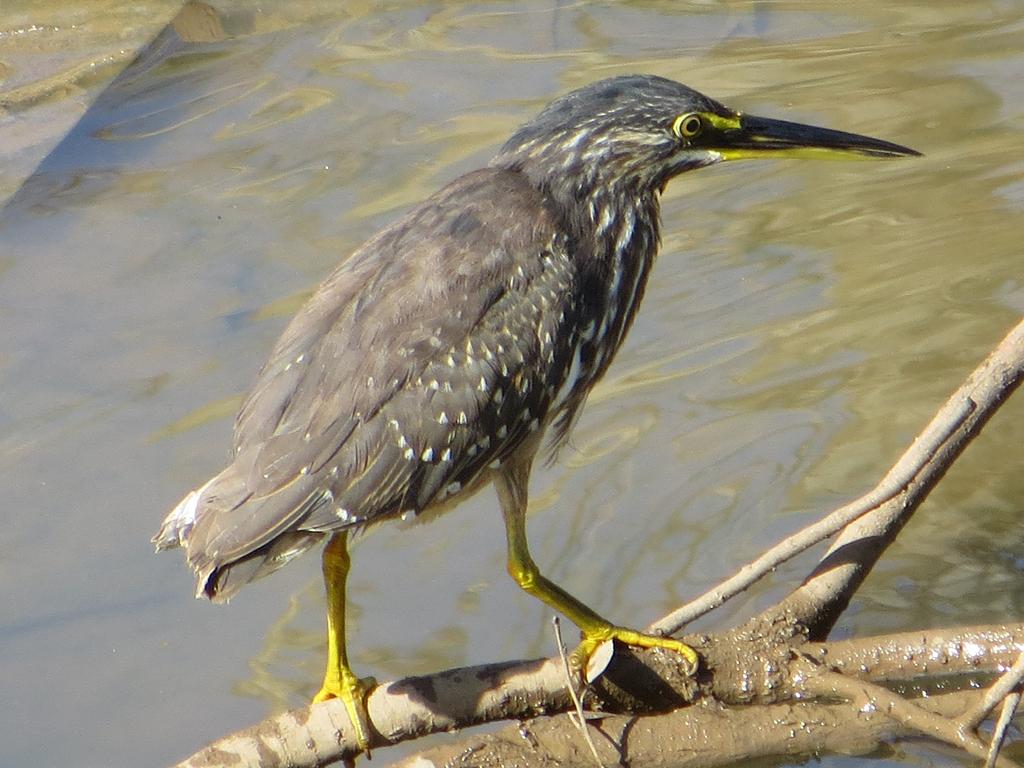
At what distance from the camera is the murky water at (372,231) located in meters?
5.76

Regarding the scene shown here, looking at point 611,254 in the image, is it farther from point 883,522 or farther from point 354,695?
point 354,695

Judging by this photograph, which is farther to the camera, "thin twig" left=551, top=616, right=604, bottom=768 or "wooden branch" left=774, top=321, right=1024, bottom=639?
"wooden branch" left=774, top=321, right=1024, bottom=639

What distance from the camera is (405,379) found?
437 cm

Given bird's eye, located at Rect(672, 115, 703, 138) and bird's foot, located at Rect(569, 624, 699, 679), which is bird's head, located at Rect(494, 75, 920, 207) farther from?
bird's foot, located at Rect(569, 624, 699, 679)

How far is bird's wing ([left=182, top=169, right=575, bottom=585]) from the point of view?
4246 millimetres

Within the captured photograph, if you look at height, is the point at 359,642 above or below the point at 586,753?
below

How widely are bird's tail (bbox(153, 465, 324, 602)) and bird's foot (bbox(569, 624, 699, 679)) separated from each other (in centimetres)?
89

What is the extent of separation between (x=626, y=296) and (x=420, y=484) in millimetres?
964

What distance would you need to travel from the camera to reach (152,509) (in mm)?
6391

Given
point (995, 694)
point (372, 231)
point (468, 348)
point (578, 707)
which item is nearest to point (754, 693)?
point (578, 707)

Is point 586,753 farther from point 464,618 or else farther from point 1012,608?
point 1012,608

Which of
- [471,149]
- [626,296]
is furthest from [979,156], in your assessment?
[626,296]

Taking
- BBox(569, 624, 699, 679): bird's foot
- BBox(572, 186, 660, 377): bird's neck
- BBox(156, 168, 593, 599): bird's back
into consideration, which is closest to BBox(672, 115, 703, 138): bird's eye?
BBox(572, 186, 660, 377): bird's neck

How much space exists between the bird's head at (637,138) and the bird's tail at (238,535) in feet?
4.45
